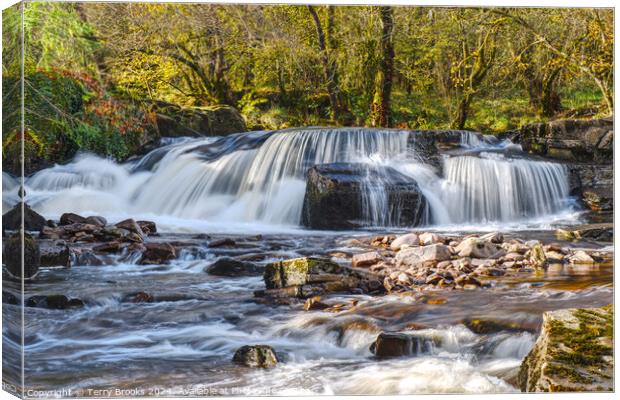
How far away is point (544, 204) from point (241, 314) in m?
2.94

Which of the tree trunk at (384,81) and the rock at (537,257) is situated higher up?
the tree trunk at (384,81)

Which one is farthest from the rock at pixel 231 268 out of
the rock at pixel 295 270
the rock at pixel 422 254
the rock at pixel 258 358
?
the rock at pixel 422 254

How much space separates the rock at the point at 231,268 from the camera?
8297mm

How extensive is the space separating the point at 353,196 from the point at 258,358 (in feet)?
5.63

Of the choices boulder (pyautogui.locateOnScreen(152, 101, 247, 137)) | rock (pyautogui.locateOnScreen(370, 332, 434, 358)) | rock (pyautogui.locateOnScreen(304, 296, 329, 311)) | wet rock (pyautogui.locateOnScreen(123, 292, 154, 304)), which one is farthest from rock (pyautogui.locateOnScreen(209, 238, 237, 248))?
rock (pyautogui.locateOnScreen(370, 332, 434, 358))

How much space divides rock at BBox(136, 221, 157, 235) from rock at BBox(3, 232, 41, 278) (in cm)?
92

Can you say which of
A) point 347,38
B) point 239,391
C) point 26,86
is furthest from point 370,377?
point 26,86

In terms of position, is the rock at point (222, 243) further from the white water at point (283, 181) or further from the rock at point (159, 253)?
the rock at point (159, 253)

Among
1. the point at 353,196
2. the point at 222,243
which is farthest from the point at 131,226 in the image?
the point at 353,196

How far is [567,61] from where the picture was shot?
8.82m

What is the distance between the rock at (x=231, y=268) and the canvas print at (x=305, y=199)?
0.02 meters

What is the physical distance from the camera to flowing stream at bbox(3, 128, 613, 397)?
770 centimetres

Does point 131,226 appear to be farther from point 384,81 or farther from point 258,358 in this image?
point 384,81

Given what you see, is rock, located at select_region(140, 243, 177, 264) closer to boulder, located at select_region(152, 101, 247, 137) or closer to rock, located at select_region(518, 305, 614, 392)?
boulder, located at select_region(152, 101, 247, 137)
